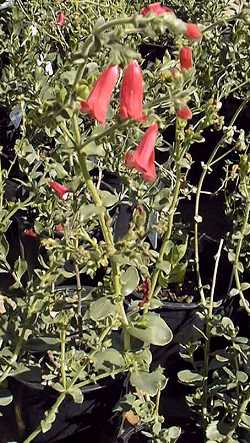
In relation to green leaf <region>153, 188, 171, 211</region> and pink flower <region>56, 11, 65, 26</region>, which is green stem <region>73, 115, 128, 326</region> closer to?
green leaf <region>153, 188, 171, 211</region>

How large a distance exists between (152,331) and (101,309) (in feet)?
0.34

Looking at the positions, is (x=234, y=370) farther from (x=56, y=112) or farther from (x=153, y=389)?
(x=56, y=112)

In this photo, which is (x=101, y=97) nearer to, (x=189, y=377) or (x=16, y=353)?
(x=16, y=353)

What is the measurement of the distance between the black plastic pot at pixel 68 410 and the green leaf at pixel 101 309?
531 millimetres

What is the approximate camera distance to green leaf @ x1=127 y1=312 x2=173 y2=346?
1.32 m

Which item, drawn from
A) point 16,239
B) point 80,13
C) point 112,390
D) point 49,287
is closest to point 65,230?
point 49,287

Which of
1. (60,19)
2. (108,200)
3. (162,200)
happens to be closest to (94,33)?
(108,200)

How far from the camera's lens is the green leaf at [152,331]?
132cm

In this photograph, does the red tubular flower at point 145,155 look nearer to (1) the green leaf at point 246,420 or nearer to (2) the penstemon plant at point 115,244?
(2) the penstemon plant at point 115,244

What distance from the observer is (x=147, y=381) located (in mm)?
1348

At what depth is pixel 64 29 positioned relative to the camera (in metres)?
3.12

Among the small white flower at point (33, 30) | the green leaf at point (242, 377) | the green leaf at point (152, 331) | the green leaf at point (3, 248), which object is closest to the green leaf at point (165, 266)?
the green leaf at point (152, 331)

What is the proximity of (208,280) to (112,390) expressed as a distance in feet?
2.01

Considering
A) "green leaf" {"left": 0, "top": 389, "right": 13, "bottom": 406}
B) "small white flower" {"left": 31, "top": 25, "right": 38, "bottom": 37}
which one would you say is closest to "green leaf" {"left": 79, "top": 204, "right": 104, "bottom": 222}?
"green leaf" {"left": 0, "top": 389, "right": 13, "bottom": 406}
